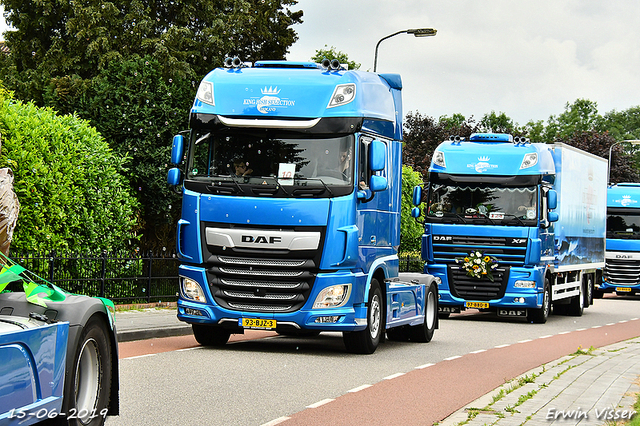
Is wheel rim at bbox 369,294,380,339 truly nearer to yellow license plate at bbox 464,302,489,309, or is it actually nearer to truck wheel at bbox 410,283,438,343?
truck wheel at bbox 410,283,438,343

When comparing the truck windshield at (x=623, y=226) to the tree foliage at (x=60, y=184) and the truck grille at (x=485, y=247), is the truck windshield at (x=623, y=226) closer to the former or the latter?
the truck grille at (x=485, y=247)

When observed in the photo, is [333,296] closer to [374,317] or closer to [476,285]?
[374,317]

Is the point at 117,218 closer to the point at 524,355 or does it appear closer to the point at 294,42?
the point at 524,355

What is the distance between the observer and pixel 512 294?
20.6 m

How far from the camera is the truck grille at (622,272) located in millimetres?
34906

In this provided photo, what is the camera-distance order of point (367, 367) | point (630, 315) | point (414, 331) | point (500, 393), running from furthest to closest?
point (630, 315), point (414, 331), point (367, 367), point (500, 393)

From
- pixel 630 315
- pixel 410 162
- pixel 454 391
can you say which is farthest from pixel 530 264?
pixel 410 162

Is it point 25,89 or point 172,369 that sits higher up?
point 25,89

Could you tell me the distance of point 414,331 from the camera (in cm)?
1588

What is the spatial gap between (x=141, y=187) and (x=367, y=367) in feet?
53.2

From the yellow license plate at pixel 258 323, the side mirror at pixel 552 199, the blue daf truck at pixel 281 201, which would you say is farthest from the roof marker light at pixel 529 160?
the yellow license plate at pixel 258 323

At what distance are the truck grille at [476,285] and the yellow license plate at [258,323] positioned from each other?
9.15m

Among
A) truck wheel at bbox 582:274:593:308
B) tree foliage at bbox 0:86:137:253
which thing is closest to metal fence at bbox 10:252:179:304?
tree foliage at bbox 0:86:137:253

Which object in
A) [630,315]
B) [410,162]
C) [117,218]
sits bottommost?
[630,315]
